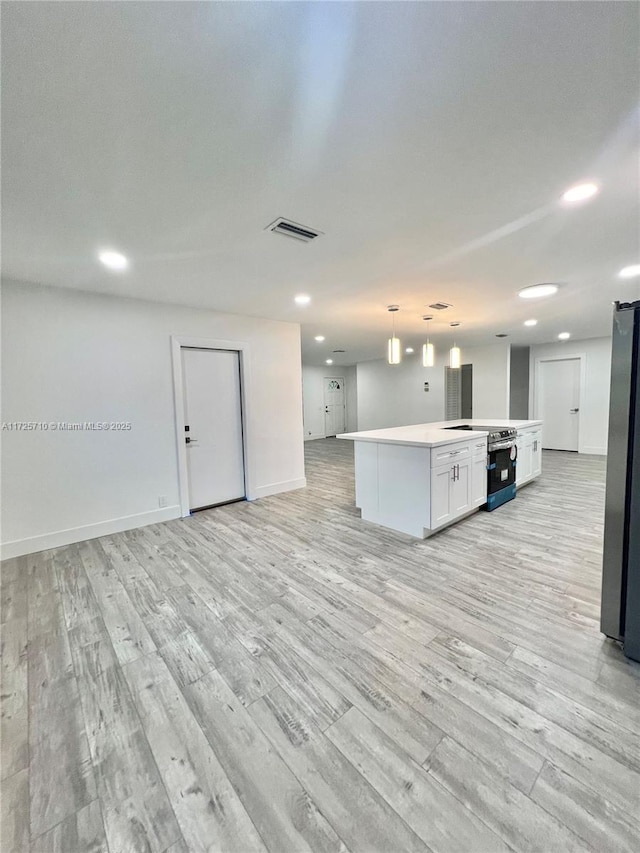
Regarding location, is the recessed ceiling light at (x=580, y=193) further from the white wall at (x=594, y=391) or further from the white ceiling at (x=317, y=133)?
the white wall at (x=594, y=391)

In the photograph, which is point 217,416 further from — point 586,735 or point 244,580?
point 586,735

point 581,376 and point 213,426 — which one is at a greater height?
point 581,376

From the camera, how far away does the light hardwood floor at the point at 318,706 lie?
1.09 m

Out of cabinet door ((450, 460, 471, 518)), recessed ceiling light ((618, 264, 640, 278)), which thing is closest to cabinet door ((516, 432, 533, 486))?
cabinet door ((450, 460, 471, 518))

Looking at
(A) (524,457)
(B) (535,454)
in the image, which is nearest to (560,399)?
(B) (535,454)

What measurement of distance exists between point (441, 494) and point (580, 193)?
2.40 meters

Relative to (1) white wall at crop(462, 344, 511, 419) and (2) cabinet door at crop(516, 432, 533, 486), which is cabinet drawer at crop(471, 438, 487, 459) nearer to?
(2) cabinet door at crop(516, 432, 533, 486)

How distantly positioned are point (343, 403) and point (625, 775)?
10.8 meters

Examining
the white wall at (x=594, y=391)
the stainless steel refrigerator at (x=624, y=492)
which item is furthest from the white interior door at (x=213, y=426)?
the white wall at (x=594, y=391)

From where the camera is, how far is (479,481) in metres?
3.83

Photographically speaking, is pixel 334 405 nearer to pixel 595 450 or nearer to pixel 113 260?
pixel 595 450

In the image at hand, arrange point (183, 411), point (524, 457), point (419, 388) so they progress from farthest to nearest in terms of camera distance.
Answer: point (419, 388) → point (524, 457) → point (183, 411)

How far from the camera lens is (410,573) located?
2.64 meters

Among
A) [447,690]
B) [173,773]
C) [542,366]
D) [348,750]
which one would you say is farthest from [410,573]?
[542,366]
